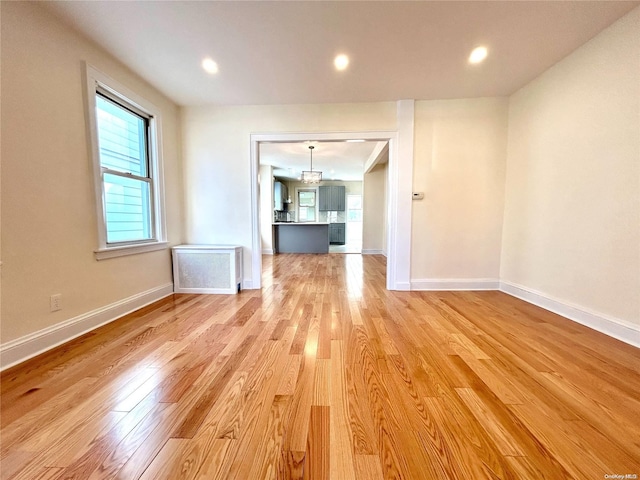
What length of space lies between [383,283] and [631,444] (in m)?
2.64

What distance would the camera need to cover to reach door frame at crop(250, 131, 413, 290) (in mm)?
3068

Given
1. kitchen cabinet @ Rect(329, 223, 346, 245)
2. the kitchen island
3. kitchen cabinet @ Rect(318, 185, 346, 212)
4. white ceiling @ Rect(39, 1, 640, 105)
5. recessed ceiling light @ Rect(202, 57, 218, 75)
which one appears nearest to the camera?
white ceiling @ Rect(39, 1, 640, 105)

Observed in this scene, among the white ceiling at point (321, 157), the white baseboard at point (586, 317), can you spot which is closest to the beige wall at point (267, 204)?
the white ceiling at point (321, 157)

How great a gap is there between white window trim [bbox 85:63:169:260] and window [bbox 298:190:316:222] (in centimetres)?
686

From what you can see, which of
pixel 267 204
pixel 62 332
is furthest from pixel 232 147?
pixel 267 204

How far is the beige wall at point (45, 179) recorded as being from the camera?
1.50 m

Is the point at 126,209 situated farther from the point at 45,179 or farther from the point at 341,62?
the point at 341,62

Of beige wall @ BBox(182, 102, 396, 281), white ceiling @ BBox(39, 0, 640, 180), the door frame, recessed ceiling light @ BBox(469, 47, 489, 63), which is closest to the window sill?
beige wall @ BBox(182, 102, 396, 281)

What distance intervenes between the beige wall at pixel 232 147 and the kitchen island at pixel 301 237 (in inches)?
141

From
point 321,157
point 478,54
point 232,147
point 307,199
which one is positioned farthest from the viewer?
point 307,199

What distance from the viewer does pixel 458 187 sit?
309 cm

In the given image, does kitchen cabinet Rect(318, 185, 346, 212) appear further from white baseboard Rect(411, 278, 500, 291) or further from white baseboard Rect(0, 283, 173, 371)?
white baseboard Rect(0, 283, 173, 371)

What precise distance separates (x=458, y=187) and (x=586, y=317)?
180 cm

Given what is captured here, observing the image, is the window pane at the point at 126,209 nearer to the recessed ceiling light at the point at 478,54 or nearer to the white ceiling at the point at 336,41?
the white ceiling at the point at 336,41
